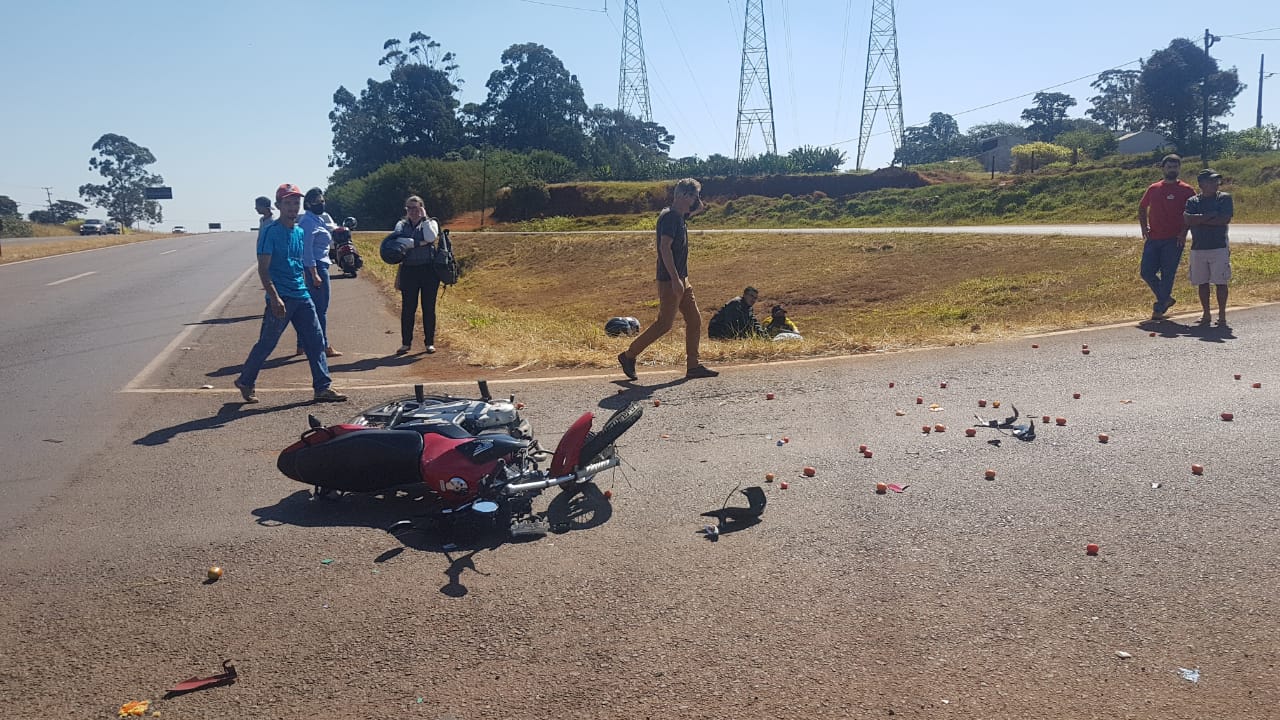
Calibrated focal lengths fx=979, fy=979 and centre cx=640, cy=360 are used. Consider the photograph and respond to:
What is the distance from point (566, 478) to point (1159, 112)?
7492 centimetres

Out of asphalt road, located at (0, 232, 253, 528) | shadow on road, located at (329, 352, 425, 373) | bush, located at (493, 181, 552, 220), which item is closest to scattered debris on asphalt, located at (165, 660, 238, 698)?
asphalt road, located at (0, 232, 253, 528)

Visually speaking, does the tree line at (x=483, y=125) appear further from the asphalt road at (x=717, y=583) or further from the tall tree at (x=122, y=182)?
the asphalt road at (x=717, y=583)

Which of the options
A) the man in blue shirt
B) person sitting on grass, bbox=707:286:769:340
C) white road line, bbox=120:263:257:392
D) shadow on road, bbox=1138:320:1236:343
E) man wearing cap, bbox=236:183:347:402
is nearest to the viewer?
man wearing cap, bbox=236:183:347:402

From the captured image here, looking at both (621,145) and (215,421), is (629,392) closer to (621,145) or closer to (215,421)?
(215,421)

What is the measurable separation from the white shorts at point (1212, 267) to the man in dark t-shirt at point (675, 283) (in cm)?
611

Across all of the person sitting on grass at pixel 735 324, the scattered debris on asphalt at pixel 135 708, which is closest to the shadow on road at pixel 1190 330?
the person sitting on grass at pixel 735 324

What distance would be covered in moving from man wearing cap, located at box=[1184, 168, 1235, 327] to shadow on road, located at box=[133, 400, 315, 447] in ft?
32.1

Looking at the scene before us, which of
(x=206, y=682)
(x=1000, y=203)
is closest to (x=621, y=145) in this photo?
(x=1000, y=203)

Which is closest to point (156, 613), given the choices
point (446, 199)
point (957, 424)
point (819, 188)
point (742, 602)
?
point (742, 602)

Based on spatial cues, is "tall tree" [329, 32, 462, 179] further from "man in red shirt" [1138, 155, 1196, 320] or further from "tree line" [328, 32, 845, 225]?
"man in red shirt" [1138, 155, 1196, 320]

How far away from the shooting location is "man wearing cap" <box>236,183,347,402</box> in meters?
8.60

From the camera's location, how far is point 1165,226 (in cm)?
1201

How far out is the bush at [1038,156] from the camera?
59.8 metres

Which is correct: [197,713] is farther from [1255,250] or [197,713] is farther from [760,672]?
[1255,250]
